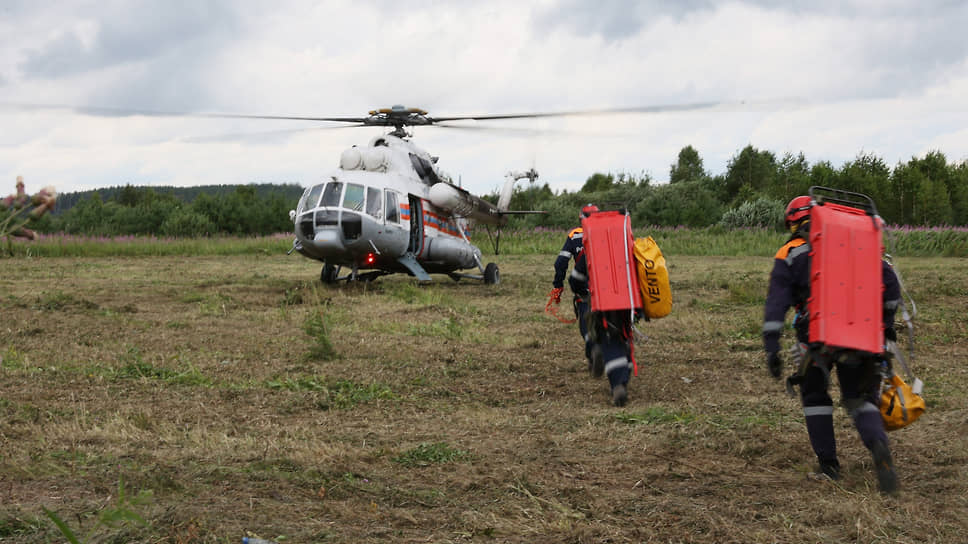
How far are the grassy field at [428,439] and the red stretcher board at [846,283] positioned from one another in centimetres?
84

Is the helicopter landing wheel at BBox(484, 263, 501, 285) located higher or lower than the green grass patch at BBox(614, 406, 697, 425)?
higher

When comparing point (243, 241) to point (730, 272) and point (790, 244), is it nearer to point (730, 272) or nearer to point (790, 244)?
point (730, 272)

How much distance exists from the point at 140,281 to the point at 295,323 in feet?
29.1

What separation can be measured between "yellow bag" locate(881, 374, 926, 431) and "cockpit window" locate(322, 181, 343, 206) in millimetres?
11479

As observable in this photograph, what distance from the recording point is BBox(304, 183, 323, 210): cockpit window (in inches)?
597

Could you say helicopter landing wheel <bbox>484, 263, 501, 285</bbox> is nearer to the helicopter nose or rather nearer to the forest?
the helicopter nose

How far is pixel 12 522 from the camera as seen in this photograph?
378 centimetres

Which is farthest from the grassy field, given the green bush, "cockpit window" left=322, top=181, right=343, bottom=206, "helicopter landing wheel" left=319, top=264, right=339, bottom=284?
the green bush

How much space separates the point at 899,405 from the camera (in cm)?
481

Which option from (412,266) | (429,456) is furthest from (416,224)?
(429,456)

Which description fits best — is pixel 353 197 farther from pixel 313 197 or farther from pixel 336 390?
pixel 336 390

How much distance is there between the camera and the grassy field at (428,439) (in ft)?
13.0

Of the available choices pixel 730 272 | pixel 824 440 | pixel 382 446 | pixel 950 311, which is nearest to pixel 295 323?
pixel 382 446

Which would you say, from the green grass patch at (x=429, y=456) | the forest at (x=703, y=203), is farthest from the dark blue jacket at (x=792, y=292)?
the forest at (x=703, y=203)
